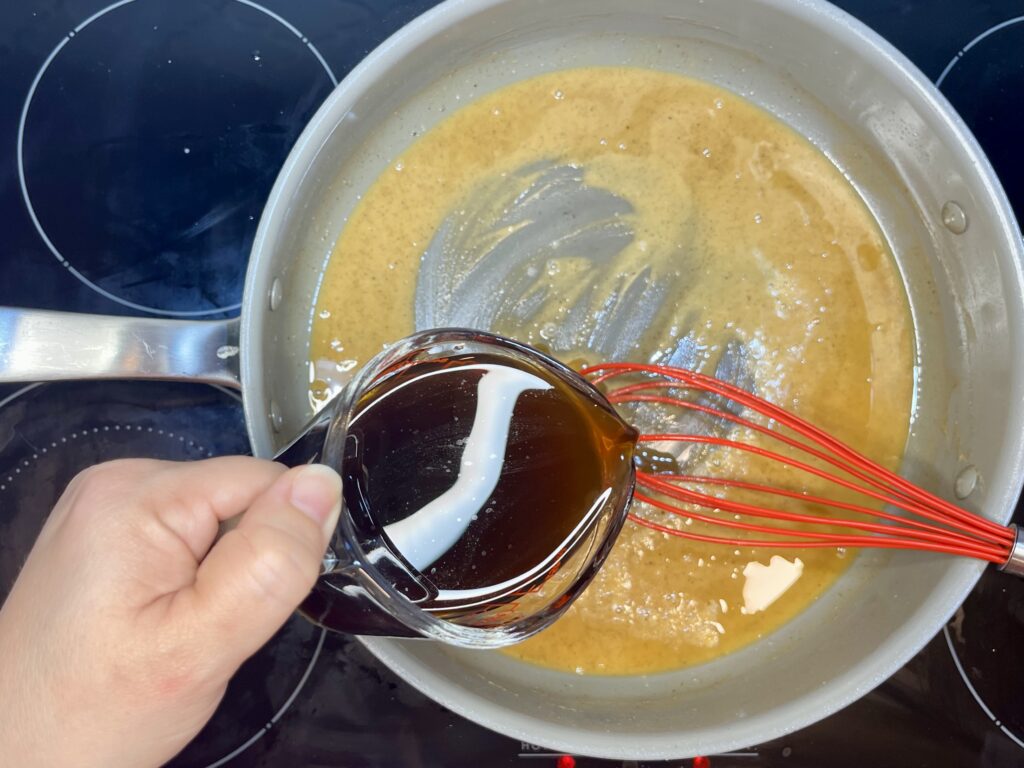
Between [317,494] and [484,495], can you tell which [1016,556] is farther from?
[317,494]

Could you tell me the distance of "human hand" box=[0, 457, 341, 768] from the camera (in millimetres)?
509

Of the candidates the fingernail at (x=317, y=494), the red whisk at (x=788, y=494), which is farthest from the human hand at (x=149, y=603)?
the red whisk at (x=788, y=494)

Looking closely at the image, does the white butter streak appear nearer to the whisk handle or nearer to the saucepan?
the saucepan

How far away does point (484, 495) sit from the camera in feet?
2.25

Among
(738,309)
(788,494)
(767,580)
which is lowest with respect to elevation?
(767,580)

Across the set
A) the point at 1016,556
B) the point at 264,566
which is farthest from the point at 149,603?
the point at 1016,556

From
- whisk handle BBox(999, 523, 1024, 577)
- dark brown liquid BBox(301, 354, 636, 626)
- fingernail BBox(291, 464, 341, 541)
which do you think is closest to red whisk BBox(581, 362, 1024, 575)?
whisk handle BBox(999, 523, 1024, 577)

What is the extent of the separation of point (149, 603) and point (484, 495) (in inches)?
10.5

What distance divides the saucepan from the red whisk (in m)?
0.03

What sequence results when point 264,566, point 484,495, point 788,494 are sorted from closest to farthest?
point 264,566 < point 484,495 < point 788,494

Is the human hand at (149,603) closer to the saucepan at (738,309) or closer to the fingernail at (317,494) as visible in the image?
the fingernail at (317,494)

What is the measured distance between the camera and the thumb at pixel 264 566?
500mm

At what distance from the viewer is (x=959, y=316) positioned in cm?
85

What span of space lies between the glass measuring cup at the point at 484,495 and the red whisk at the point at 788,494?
0.12 m
